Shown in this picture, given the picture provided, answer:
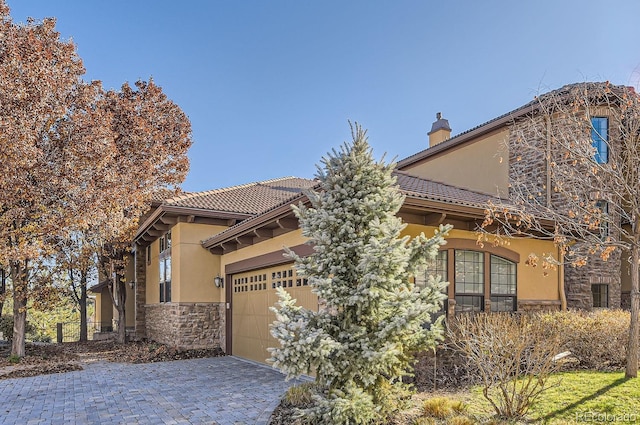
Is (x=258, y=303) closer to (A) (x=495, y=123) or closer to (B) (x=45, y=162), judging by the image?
(B) (x=45, y=162)

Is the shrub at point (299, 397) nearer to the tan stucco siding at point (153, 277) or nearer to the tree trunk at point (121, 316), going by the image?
the tan stucco siding at point (153, 277)

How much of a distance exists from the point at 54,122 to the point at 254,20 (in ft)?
22.2

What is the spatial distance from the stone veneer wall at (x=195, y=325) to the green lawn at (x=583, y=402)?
9188 millimetres

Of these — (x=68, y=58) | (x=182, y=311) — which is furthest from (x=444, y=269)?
(x=68, y=58)

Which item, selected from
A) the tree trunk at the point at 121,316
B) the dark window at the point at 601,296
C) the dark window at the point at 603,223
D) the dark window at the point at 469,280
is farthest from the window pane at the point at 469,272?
the tree trunk at the point at 121,316

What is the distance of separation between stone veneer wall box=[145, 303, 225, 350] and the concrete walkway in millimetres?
2155

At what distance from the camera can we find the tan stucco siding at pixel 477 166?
14500 millimetres

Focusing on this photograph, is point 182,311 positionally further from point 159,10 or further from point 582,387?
point 582,387

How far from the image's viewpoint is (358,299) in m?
5.64

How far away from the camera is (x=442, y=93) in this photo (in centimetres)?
1580

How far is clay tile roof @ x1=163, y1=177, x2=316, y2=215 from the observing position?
14.4 metres

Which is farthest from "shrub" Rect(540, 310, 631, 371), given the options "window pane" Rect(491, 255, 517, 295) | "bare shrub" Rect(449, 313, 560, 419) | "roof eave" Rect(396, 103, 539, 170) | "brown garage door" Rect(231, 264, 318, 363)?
"roof eave" Rect(396, 103, 539, 170)

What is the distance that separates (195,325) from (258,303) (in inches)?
127

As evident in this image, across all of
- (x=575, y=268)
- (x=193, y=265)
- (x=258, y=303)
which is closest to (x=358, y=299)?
(x=258, y=303)
